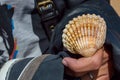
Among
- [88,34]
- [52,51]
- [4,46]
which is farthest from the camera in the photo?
[4,46]

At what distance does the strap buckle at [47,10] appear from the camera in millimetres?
1129

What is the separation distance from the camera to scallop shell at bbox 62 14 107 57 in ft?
2.73

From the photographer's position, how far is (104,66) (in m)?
0.88

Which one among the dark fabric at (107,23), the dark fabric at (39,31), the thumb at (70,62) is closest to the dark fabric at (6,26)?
the dark fabric at (39,31)

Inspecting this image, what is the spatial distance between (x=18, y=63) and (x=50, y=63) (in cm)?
6

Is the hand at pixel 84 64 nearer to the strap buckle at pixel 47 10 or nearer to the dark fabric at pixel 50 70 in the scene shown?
the dark fabric at pixel 50 70

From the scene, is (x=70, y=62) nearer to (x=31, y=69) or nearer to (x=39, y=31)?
(x=31, y=69)

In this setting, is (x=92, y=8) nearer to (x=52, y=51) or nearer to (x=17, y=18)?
(x=52, y=51)

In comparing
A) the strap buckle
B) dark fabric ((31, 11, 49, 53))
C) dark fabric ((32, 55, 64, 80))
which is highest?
dark fabric ((32, 55, 64, 80))

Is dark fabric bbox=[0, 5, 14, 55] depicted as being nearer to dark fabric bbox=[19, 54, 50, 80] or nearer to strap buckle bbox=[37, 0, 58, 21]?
strap buckle bbox=[37, 0, 58, 21]

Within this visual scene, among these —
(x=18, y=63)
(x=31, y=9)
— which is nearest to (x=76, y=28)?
(x=18, y=63)

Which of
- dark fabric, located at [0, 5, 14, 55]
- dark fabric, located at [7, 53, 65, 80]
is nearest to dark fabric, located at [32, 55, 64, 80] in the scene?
dark fabric, located at [7, 53, 65, 80]

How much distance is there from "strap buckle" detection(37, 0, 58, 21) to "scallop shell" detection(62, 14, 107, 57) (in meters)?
0.25

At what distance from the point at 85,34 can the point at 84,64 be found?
60 mm
